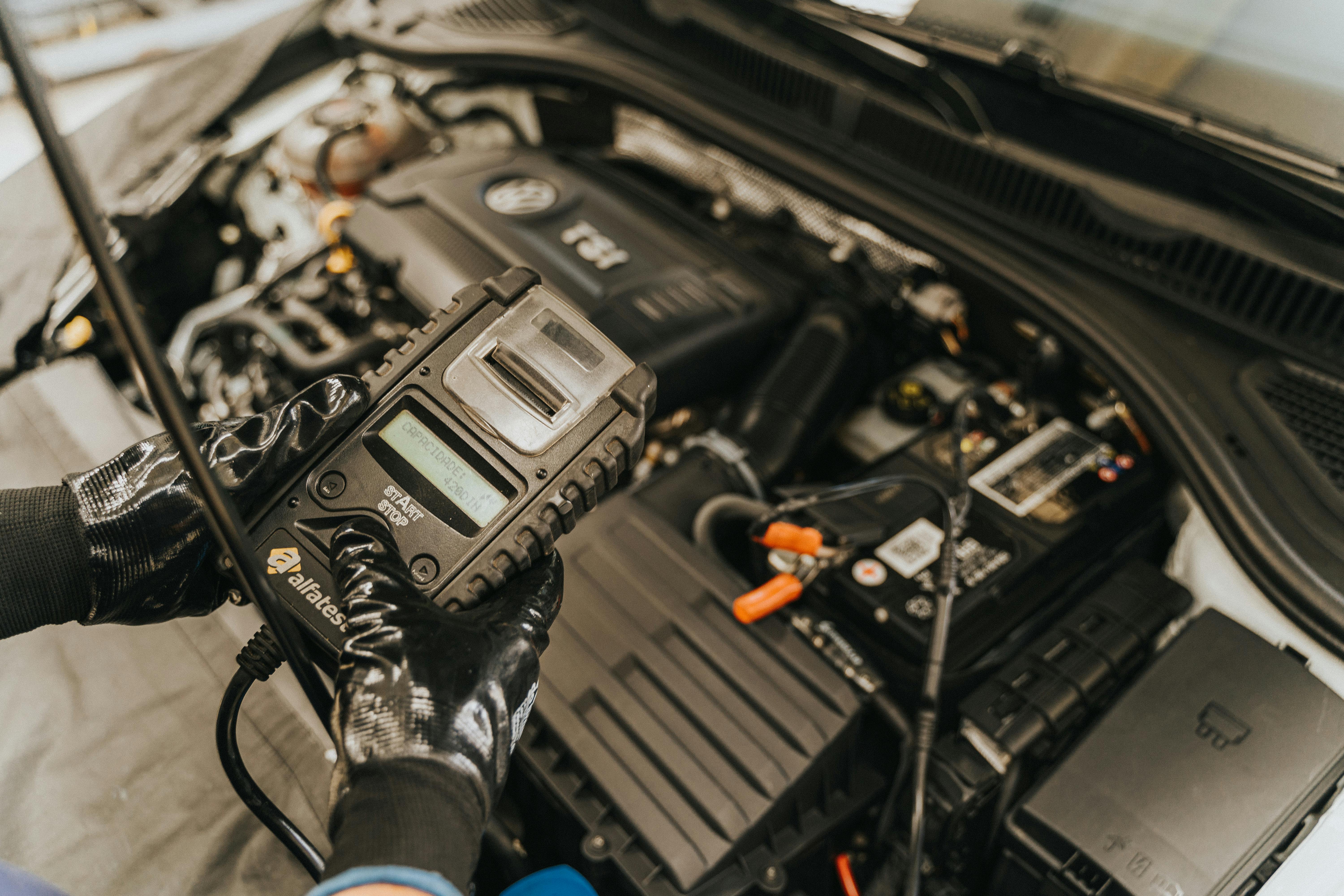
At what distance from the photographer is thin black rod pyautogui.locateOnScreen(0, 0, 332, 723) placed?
426mm

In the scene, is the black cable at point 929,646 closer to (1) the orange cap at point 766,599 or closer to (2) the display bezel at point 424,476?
(1) the orange cap at point 766,599

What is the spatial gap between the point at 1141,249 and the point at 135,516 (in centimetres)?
119

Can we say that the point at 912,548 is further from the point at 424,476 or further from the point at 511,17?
the point at 511,17

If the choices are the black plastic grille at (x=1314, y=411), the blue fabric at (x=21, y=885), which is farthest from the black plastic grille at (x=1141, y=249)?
the blue fabric at (x=21, y=885)

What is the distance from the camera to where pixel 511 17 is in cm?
162

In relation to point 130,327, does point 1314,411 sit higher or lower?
higher

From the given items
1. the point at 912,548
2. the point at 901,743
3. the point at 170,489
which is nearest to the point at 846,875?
the point at 901,743

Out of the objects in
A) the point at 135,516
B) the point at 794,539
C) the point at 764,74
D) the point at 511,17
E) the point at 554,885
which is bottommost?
the point at 554,885

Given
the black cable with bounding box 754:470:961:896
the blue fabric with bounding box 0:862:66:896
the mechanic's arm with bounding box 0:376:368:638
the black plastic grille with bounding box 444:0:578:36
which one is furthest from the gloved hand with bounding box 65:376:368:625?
the black plastic grille with bounding box 444:0:578:36

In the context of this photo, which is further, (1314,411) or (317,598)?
(1314,411)

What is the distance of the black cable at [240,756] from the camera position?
26.3 inches

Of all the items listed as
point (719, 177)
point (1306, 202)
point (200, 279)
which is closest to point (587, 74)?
point (719, 177)

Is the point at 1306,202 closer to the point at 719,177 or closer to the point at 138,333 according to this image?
the point at 719,177

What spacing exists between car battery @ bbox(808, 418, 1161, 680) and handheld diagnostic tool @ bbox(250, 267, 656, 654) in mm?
382
